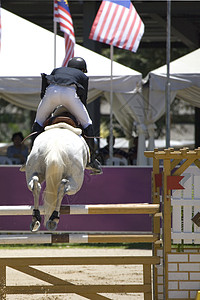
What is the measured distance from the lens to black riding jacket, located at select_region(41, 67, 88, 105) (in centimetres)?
721

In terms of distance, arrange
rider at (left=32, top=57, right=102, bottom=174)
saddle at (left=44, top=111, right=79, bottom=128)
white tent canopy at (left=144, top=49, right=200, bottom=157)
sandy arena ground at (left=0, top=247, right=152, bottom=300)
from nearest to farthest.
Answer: saddle at (left=44, top=111, right=79, bottom=128) → rider at (left=32, top=57, right=102, bottom=174) → sandy arena ground at (left=0, top=247, right=152, bottom=300) → white tent canopy at (left=144, top=49, right=200, bottom=157)

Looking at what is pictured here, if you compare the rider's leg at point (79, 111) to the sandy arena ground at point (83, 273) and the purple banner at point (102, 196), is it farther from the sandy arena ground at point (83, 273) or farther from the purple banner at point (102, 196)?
the purple banner at point (102, 196)

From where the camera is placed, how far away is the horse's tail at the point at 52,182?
6227 millimetres

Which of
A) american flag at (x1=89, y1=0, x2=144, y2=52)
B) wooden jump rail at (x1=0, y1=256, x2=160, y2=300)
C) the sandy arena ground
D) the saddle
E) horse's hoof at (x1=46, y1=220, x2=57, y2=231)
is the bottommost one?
the sandy arena ground

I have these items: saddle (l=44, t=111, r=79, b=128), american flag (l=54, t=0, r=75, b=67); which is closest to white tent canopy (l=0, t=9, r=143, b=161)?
american flag (l=54, t=0, r=75, b=67)

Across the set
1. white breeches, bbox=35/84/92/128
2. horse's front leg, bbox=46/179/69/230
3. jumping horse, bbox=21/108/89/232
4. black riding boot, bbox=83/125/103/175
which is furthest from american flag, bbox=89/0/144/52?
horse's front leg, bbox=46/179/69/230

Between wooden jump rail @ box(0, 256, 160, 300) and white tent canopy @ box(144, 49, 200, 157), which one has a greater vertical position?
white tent canopy @ box(144, 49, 200, 157)

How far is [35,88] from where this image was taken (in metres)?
14.0

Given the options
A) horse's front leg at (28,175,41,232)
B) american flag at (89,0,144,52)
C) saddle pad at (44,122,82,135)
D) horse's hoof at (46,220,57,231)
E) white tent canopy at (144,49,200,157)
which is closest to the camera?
horse's hoof at (46,220,57,231)

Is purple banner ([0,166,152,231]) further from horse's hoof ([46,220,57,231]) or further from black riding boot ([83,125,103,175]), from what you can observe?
horse's hoof ([46,220,57,231])

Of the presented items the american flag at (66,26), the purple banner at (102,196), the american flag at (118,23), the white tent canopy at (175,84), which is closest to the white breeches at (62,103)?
the purple banner at (102,196)

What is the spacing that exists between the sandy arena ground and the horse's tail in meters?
2.30

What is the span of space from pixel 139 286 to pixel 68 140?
1.64 metres

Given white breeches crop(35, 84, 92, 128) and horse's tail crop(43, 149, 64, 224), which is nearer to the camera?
horse's tail crop(43, 149, 64, 224)
